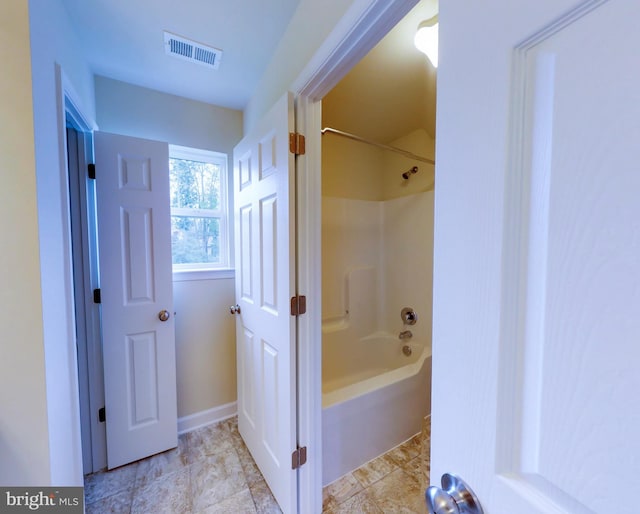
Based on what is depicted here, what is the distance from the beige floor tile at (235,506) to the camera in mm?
1304

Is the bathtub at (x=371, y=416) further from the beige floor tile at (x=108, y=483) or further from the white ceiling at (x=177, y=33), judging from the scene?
the white ceiling at (x=177, y=33)

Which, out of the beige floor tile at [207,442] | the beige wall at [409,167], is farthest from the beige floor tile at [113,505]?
the beige wall at [409,167]

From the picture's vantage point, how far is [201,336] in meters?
1.94

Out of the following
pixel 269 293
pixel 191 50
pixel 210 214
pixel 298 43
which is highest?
pixel 191 50

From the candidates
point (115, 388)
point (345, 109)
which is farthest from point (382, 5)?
point (115, 388)

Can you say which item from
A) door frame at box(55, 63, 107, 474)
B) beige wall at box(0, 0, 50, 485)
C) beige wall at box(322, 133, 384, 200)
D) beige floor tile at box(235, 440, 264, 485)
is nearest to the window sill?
door frame at box(55, 63, 107, 474)

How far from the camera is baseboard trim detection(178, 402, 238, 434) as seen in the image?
1881 millimetres

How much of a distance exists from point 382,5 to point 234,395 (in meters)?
2.38

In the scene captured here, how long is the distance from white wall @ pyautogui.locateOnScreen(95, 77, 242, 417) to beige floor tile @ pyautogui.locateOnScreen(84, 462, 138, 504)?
394mm

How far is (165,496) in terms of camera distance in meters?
1.38

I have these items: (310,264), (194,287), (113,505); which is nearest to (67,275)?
(194,287)

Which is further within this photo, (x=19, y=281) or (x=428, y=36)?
(x=428, y=36)

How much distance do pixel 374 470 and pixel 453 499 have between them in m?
1.44

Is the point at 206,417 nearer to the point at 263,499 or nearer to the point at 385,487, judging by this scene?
the point at 263,499
